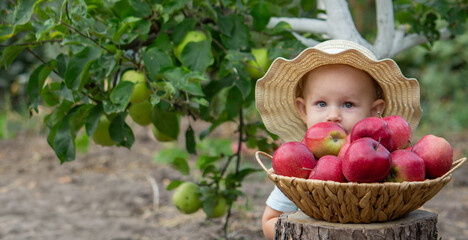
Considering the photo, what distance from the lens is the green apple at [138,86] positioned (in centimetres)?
178

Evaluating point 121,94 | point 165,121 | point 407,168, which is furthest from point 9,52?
point 407,168

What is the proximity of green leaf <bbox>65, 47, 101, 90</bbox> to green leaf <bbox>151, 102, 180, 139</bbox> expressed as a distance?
0.32m

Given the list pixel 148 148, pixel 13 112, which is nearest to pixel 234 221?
pixel 148 148

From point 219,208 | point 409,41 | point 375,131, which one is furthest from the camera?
point 219,208

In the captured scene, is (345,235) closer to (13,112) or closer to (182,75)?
(182,75)

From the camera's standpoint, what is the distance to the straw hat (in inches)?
56.4

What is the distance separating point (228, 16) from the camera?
6.20ft

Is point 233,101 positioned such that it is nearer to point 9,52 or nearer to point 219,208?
point 219,208

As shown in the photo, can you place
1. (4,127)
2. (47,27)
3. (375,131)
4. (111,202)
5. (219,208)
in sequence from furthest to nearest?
(4,127) → (111,202) → (219,208) → (47,27) → (375,131)

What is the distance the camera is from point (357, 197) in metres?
1.19

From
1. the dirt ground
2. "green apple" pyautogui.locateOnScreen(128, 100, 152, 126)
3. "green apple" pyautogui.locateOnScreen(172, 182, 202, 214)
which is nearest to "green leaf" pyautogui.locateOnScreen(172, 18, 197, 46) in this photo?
"green apple" pyautogui.locateOnScreen(128, 100, 152, 126)

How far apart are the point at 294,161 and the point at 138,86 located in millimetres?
711

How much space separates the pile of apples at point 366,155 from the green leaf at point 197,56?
1.83 feet

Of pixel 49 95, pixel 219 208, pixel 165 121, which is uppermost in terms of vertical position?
pixel 49 95
